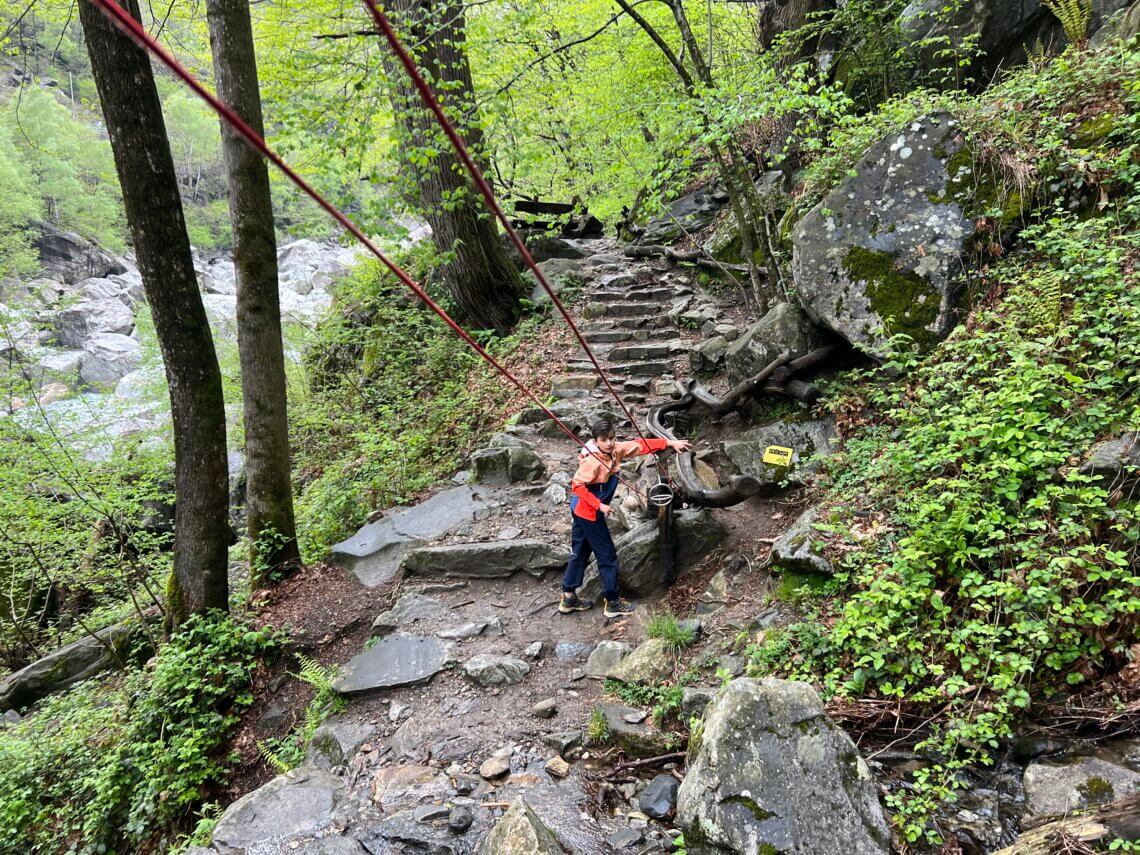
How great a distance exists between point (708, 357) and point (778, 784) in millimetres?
5600

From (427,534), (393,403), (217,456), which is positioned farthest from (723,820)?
(393,403)

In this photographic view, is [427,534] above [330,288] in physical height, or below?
below

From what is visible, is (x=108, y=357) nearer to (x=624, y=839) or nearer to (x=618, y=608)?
(x=618, y=608)

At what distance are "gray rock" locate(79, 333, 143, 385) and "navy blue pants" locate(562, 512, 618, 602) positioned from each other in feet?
84.2

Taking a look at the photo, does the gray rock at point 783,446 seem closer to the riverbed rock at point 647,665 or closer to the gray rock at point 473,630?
the riverbed rock at point 647,665

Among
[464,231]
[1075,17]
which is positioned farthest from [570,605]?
[1075,17]

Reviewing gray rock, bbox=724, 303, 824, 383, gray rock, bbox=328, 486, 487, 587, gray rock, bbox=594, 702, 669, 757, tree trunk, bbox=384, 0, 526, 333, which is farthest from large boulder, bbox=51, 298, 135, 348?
gray rock, bbox=594, 702, 669, 757

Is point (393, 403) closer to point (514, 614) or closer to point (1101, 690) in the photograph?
point (514, 614)

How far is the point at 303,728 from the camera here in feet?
14.2

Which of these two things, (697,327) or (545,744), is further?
(697,327)

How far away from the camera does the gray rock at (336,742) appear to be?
378 cm

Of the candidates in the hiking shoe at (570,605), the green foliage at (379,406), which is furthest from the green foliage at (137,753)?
the hiking shoe at (570,605)

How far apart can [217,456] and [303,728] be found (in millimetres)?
2508

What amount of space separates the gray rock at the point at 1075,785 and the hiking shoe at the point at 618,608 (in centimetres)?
283
